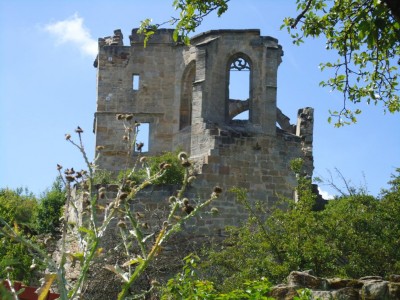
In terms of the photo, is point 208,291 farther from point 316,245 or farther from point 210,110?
point 210,110

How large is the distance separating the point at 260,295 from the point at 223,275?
246 inches

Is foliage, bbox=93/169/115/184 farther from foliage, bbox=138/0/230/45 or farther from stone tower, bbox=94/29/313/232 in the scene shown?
foliage, bbox=138/0/230/45

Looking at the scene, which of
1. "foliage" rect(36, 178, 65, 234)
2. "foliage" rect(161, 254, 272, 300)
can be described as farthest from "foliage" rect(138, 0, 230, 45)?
"foliage" rect(36, 178, 65, 234)

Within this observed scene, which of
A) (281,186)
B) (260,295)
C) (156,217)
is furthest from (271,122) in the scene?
(260,295)

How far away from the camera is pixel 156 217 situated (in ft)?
57.8

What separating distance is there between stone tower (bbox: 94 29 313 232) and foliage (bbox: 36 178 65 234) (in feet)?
5.29

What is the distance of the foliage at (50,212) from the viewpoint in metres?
23.4

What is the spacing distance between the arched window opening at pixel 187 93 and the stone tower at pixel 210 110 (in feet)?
0.10

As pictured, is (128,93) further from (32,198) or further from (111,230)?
(111,230)

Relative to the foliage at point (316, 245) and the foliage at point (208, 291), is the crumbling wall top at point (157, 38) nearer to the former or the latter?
the foliage at point (316, 245)

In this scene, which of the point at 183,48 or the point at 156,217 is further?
the point at 183,48

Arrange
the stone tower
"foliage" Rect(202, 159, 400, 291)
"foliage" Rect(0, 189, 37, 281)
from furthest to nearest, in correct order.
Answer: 1. the stone tower
2. "foliage" Rect(0, 189, 37, 281)
3. "foliage" Rect(202, 159, 400, 291)

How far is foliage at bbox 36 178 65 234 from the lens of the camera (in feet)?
76.6

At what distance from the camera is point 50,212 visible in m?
24.0
